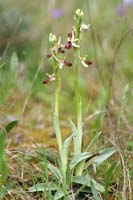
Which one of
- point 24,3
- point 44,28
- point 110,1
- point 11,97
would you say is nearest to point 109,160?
point 11,97

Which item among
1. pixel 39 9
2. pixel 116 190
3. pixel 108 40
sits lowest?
pixel 116 190

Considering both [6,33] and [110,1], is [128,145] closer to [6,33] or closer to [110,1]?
[6,33]

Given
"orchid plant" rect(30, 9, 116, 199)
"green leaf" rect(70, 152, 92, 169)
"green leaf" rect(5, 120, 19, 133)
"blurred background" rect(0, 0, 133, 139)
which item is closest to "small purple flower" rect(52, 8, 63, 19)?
"blurred background" rect(0, 0, 133, 139)

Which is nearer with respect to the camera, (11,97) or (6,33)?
(11,97)

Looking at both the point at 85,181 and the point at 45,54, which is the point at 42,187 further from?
the point at 45,54

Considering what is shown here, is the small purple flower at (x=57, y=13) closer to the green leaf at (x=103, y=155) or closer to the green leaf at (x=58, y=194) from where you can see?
the green leaf at (x=103, y=155)

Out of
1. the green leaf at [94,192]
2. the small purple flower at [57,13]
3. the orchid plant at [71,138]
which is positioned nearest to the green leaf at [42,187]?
the orchid plant at [71,138]

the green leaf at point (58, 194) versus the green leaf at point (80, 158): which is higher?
the green leaf at point (80, 158)

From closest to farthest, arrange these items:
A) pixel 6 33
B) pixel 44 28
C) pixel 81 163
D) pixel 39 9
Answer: pixel 81 163 < pixel 6 33 < pixel 44 28 < pixel 39 9
